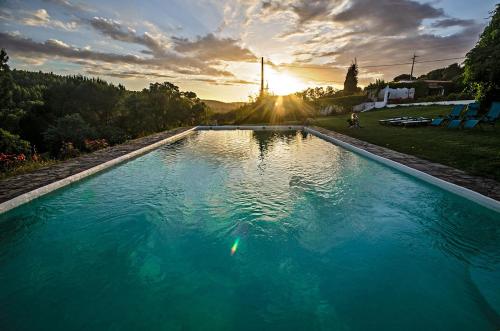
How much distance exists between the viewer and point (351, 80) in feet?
166

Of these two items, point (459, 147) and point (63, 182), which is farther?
point (459, 147)

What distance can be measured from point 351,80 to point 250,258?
54.8 metres

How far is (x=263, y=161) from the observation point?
9.89 metres

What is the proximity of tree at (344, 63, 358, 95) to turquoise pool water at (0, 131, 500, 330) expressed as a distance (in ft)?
164

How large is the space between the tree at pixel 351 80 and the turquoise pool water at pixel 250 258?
50.1 metres

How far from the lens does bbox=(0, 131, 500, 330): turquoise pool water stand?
9.11 ft

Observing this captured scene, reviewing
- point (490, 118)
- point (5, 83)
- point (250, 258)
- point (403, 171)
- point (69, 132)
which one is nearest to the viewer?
point (250, 258)

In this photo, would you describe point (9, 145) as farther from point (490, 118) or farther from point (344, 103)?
point (344, 103)

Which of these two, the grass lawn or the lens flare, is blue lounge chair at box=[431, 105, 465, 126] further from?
the lens flare

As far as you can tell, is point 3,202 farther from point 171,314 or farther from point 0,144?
point 0,144

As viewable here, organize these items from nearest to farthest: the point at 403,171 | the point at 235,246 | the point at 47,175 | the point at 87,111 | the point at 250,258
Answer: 1. the point at 250,258
2. the point at 235,246
3. the point at 47,175
4. the point at 403,171
5. the point at 87,111

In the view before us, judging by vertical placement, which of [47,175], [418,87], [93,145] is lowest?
[47,175]

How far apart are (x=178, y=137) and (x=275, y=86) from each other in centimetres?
2248

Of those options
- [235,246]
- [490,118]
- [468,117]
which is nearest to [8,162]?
[235,246]
